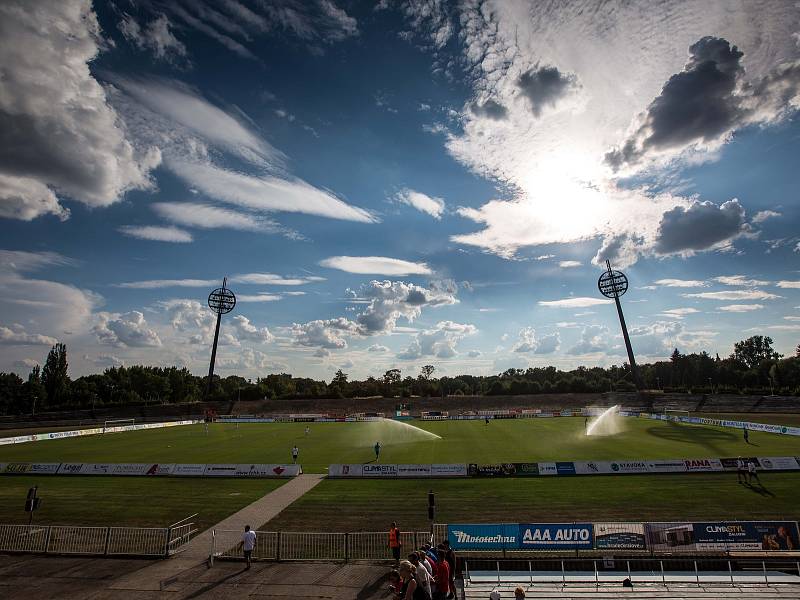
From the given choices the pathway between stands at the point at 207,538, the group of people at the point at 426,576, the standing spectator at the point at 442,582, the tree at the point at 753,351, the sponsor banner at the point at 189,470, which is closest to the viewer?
the group of people at the point at 426,576

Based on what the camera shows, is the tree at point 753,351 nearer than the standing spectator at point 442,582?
No

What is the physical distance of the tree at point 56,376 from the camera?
5187 inches

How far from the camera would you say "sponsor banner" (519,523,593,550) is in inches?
704

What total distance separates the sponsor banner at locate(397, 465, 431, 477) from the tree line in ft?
335

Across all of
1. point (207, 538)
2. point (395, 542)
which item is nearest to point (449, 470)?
point (395, 542)

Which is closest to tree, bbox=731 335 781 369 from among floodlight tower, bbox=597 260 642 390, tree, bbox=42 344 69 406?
floodlight tower, bbox=597 260 642 390

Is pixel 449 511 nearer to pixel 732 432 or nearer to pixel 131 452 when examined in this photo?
pixel 131 452

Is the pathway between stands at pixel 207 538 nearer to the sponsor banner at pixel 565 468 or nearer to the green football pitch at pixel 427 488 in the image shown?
the green football pitch at pixel 427 488

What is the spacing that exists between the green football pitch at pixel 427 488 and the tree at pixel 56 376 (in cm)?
9913

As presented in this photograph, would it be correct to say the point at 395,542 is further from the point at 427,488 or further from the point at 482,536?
the point at 427,488

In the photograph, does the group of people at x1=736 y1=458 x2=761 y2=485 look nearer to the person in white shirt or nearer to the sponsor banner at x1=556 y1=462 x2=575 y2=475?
the sponsor banner at x1=556 y1=462 x2=575 y2=475

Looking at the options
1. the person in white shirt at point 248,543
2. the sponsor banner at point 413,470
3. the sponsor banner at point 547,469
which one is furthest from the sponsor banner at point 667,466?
the person in white shirt at point 248,543

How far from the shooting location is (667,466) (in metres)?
32.4

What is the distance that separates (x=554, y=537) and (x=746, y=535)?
25.1ft
